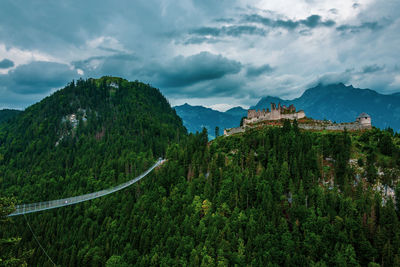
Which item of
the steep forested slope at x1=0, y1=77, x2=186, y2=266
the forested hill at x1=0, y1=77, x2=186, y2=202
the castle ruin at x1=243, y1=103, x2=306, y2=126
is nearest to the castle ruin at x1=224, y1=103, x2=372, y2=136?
the castle ruin at x1=243, y1=103, x2=306, y2=126

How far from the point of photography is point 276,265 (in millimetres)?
50062

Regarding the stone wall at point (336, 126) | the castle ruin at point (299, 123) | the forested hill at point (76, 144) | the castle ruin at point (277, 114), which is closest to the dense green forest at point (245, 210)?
the forested hill at point (76, 144)

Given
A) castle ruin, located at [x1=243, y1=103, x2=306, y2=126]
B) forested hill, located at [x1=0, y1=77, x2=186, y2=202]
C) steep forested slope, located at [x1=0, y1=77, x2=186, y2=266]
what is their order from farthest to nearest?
forested hill, located at [x1=0, y1=77, x2=186, y2=202] → castle ruin, located at [x1=243, y1=103, x2=306, y2=126] → steep forested slope, located at [x1=0, y1=77, x2=186, y2=266]

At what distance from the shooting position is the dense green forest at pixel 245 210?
52.1 metres

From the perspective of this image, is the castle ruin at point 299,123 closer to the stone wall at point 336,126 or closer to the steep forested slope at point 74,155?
the stone wall at point 336,126

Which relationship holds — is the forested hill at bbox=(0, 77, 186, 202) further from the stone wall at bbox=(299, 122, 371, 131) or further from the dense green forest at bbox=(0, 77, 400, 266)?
the stone wall at bbox=(299, 122, 371, 131)

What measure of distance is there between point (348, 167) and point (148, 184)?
56708 mm

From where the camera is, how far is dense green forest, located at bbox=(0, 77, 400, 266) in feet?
171

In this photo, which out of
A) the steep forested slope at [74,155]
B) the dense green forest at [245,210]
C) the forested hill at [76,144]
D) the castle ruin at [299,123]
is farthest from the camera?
the forested hill at [76,144]

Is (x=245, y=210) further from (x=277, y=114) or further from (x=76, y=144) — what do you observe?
(x=76, y=144)

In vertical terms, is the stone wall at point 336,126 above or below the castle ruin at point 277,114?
below

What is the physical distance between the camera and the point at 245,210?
204 feet

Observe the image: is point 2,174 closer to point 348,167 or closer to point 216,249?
point 216,249

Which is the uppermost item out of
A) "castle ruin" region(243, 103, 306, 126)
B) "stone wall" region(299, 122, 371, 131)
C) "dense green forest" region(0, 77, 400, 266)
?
"castle ruin" region(243, 103, 306, 126)
